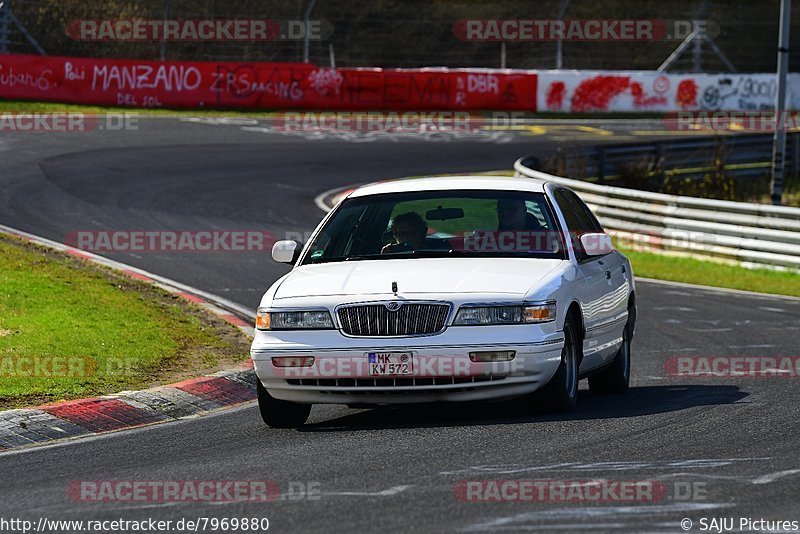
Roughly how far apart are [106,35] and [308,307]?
36.4 meters

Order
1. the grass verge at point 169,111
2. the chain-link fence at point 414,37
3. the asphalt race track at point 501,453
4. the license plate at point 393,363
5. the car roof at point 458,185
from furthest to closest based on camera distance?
the chain-link fence at point 414,37, the grass verge at point 169,111, the car roof at point 458,185, the license plate at point 393,363, the asphalt race track at point 501,453

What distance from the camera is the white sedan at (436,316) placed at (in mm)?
8773

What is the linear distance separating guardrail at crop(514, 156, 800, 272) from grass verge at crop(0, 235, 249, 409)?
9.72 metres

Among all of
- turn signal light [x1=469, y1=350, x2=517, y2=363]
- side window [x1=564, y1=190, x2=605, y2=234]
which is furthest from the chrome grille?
side window [x1=564, y1=190, x2=605, y2=234]

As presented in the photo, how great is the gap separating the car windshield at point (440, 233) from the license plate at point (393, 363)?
3.86 feet

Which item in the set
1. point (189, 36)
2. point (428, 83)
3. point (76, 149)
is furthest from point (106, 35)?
point (76, 149)

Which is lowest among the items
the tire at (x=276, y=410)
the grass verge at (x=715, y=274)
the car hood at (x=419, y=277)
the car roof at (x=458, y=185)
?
the grass verge at (x=715, y=274)

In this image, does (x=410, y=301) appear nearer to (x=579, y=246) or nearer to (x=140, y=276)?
(x=579, y=246)

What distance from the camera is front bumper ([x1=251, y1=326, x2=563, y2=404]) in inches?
344

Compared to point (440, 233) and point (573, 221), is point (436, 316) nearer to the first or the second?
point (440, 233)

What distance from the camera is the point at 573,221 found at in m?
10.6

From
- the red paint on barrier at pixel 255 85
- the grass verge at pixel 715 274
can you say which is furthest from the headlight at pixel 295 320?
the red paint on barrier at pixel 255 85

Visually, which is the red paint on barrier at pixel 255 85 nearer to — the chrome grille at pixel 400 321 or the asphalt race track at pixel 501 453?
the asphalt race track at pixel 501 453

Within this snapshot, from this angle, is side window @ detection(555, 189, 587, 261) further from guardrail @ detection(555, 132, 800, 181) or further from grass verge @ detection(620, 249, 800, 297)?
guardrail @ detection(555, 132, 800, 181)
